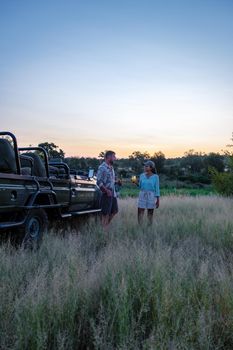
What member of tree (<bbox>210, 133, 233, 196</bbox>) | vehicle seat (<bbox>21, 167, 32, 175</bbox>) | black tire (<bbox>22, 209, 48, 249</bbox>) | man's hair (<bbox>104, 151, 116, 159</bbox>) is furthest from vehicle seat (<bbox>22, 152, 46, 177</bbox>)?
tree (<bbox>210, 133, 233, 196</bbox>)

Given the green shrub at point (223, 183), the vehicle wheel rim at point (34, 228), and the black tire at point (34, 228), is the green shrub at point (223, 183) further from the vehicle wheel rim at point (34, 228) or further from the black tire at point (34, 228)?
the vehicle wheel rim at point (34, 228)

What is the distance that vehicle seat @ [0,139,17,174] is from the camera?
241 inches

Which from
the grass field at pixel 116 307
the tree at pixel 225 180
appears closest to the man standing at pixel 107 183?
the grass field at pixel 116 307

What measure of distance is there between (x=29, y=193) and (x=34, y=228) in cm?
68

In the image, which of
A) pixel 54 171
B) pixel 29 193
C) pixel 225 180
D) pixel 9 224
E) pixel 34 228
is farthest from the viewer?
pixel 225 180

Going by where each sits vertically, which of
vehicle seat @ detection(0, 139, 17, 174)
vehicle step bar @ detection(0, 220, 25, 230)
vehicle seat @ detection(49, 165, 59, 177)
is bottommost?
vehicle step bar @ detection(0, 220, 25, 230)

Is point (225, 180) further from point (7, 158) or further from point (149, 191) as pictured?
point (7, 158)

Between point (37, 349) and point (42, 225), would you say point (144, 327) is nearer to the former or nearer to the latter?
point (37, 349)

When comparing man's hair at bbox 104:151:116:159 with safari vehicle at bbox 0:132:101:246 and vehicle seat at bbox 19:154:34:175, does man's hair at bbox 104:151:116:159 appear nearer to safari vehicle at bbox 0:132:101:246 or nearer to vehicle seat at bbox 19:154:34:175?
safari vehicle at bbox 0:132:101:246

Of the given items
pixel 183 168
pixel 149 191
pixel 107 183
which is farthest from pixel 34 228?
pixel 183 168

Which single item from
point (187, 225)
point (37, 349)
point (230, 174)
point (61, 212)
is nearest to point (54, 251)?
point (61, 212)

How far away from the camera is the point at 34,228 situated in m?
6.65

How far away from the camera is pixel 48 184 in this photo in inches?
276

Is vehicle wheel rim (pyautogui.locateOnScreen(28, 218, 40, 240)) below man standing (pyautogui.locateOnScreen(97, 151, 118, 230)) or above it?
below
